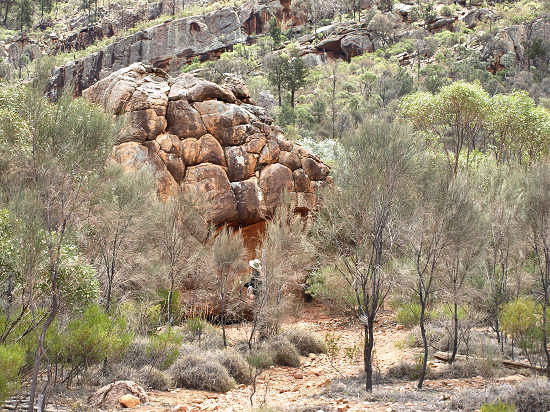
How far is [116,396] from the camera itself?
262 inches

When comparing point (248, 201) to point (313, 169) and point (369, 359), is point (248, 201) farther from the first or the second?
point (369, 359)

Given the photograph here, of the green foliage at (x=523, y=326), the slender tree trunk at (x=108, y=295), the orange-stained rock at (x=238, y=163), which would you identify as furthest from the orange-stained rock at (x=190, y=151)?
the green foliage at (x=523, y=326)

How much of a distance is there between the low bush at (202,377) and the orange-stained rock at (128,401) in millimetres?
2084

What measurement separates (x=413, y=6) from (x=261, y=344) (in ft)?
220

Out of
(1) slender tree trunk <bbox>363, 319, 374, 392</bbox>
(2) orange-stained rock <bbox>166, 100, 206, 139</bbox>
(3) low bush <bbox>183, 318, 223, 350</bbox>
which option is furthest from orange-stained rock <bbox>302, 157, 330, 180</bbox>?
(1) slender tree trunk <bbox>363, 319, 374, 392</bbox>

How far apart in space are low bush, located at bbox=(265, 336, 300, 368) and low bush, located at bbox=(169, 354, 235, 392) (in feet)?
8.35

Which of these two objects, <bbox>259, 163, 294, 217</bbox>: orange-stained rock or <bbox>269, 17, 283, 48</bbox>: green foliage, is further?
<bbox>269, 17, 283, 48</bbox>: green foliage

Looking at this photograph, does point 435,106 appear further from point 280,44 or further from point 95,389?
point 280,44

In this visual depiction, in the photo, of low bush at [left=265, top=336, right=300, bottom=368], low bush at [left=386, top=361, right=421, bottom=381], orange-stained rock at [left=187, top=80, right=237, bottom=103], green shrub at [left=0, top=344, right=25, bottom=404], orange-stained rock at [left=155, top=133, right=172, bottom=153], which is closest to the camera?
green shrub at [left=0, top=344, right=25, bottom=404]

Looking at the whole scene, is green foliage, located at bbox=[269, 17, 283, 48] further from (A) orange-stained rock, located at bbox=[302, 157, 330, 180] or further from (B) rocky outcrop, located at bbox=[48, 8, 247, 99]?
(A) orange-stained rock, located at bbox=[302, 157, 330, 180]

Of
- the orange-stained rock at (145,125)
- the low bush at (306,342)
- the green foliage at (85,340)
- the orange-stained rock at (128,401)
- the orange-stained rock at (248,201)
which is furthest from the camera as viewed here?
the orange-stained rock at (248,201)

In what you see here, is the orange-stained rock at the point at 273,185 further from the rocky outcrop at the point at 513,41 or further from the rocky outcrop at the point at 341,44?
the rocky outcrop at the point at 341,44

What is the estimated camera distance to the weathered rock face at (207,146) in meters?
15.8

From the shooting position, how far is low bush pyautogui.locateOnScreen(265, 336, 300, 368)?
1139cm
